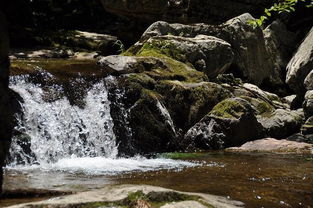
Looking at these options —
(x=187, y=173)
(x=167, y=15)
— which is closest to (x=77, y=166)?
(x=187, y=173)

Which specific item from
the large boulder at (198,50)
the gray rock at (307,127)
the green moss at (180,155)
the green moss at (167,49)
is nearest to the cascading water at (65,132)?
the green moss at (180,155)

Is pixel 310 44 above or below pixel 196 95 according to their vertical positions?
above

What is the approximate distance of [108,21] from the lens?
28797 mm

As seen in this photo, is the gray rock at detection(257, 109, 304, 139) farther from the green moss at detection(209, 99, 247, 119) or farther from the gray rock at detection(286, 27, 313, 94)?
the gray rock at detection(286, 27, 313, 94)

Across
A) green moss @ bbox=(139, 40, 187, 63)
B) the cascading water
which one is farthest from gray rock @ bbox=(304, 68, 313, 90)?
the cascading water

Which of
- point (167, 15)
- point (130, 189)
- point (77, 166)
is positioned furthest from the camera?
point (167, 15)

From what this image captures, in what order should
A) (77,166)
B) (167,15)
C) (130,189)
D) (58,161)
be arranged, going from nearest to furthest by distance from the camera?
(130,189), (77,166), (58,161), (167,15)

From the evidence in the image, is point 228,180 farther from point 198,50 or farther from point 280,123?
point 198,50

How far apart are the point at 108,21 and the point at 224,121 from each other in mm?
17637

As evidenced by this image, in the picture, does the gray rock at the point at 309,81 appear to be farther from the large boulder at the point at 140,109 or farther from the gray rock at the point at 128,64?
the gray rock at the point at 128,64

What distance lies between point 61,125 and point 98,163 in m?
2.08

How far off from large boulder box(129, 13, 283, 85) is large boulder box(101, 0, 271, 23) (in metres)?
2.82

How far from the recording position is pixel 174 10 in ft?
73.3

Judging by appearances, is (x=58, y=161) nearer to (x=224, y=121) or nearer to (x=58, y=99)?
(x=58, y=99)
